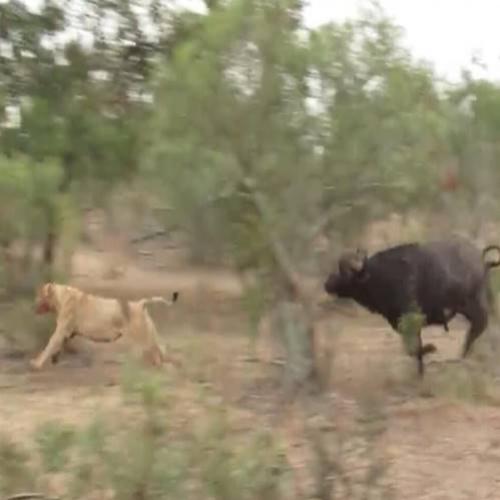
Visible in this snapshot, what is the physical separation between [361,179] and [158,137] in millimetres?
1698

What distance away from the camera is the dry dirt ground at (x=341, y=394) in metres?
9.87

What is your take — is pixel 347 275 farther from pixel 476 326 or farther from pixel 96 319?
pixel 96 319

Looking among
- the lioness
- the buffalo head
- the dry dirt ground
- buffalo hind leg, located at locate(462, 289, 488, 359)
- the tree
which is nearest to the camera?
the dry dirt ground

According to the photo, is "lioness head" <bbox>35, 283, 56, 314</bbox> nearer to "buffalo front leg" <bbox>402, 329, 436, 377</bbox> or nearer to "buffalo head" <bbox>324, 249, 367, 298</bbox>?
"buffalo head" <bbox>324, 249, 367, 298</bbox>

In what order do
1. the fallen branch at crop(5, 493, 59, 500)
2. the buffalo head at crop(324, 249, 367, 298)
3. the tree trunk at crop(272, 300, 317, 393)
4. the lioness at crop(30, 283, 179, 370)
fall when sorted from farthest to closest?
the lioness at crop(30, 283, 179, 370), the buffalo head at crop(324, 249, 367, 298), the tree trunk at crop(272, 300, 317, 393), the fallen branch at crop(5, 493, 59, 500)

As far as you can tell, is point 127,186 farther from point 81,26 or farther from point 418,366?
point 418,366

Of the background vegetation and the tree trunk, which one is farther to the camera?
the tree trunk

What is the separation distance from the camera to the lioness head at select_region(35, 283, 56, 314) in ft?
44.3

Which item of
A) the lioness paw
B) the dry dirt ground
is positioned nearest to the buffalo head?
the dry dirt ground

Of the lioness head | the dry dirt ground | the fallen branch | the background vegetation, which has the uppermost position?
the background vegetation

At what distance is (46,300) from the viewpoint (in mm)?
13516

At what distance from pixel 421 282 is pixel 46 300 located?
142 inches

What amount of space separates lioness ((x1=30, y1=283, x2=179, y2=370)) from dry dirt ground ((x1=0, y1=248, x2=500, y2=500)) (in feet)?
1.17

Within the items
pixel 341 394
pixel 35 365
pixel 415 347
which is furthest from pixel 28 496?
pixel 35 365
